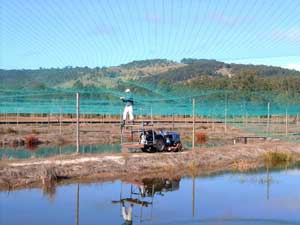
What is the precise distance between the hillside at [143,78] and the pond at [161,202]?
23.5 meters

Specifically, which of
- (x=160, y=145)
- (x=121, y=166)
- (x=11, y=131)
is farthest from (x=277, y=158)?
(x=11, y=131)

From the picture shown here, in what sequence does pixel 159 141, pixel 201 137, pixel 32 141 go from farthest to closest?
1. pixel 201 137
2. pixel 32 141
3. pixel 159 141

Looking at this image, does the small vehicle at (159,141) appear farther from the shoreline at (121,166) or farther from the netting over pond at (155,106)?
the netting over pond at (155,106)

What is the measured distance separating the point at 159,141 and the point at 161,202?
23.3ft

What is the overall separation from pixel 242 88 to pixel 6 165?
57.2 m

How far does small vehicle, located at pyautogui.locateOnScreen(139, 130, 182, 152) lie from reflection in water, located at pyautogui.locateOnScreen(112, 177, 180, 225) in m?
3.33

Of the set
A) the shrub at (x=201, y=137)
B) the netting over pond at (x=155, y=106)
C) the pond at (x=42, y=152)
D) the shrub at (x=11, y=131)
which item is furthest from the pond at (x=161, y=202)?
the netting over pond at (x=155, y=106)

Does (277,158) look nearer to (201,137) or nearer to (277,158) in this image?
(277,158)

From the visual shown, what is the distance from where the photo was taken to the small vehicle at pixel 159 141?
1877 cm

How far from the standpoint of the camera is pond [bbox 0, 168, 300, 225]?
10156 mm

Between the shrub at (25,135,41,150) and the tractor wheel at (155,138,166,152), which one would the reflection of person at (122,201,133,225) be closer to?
the tractor wheel at (155,138,166,152)

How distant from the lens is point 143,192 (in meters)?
13.3

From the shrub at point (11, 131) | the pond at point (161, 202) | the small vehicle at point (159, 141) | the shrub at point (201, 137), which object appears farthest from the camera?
the shrub at point (11, 131)

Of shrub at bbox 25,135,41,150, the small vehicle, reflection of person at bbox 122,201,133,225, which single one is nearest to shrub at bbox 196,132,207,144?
shrub at bbox 25,135,41,150
